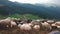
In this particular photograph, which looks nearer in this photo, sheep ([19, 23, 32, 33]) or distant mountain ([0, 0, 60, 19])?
sheep ([19, 23, 32, 33])

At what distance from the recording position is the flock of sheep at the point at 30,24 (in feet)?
4.48

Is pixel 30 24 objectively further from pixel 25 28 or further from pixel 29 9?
pixel 29 9

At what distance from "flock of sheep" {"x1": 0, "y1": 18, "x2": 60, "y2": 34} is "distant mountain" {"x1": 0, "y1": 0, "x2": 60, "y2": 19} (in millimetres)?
99

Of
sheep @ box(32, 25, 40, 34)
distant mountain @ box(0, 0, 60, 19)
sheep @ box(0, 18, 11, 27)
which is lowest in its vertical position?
sheep @ box(32, 25, 40, 34)

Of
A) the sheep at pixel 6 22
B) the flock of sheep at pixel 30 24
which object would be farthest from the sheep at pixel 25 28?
the sheep at pixel 6 22

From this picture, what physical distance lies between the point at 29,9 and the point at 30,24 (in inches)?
8.9

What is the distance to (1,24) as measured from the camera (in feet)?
4.48

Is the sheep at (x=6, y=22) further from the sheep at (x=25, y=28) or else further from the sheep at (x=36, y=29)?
the sheep at (x=36, y=29)

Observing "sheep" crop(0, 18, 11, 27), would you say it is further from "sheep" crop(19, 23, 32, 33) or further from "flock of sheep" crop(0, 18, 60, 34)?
"sheep" crop(19, 23, 32, 33)

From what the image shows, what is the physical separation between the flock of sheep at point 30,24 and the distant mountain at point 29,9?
0.33ft

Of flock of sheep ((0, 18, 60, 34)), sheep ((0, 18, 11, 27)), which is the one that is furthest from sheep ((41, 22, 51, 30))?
sheep ((0, 18, 11, 27))

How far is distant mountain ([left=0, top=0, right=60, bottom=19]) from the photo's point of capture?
1.51m

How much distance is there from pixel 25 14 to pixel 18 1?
0.64 feet

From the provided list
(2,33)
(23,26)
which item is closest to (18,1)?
(23,26)
